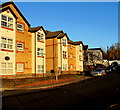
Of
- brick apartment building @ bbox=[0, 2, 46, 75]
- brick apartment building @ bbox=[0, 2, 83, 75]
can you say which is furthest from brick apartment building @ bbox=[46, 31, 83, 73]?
brick apartment building @ bbox=[0, 2, 46, 75]

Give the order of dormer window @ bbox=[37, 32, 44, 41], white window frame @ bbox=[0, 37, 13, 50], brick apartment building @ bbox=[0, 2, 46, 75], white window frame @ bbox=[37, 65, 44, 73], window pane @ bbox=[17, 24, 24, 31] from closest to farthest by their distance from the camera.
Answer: white window frame @ bbox=[0, 37, 13, 50] < brick apartment building @ bbox=[0, 2, 46, 75] < window pane @ bbox=[17, 24, 24, 31] < white window frame @ bbox=[37, 65, 44, 73] < dormer window @ bbox=[37, 32, 44, 41]

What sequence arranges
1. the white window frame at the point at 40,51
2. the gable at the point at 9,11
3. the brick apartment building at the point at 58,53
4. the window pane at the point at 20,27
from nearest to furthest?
the gable at the point at 9,11
the window pane at the point at 20,27
the white window frame at the point at 40,51
the brick apartment building at the point at 58,53

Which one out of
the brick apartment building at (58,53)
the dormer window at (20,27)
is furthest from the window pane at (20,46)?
the brick apartment building at (58,53)

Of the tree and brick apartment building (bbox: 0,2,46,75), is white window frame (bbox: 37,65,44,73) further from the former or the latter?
the tree

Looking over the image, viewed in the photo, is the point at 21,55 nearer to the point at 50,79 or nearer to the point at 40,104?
the point at 50,79

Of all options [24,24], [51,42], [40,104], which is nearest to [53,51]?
[51,42]

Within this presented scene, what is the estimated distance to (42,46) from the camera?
112ft

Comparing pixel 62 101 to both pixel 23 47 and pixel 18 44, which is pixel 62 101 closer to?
pixel 18 44

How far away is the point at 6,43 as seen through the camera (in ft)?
84.9

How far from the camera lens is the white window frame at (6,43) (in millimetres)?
25323

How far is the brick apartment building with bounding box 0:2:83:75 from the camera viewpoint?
1015 inches

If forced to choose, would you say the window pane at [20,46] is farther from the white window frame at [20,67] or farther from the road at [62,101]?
the road at [62,101]

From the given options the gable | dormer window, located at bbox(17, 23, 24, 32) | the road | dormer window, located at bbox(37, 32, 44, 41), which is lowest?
the road

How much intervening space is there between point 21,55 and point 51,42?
38.8 ft
